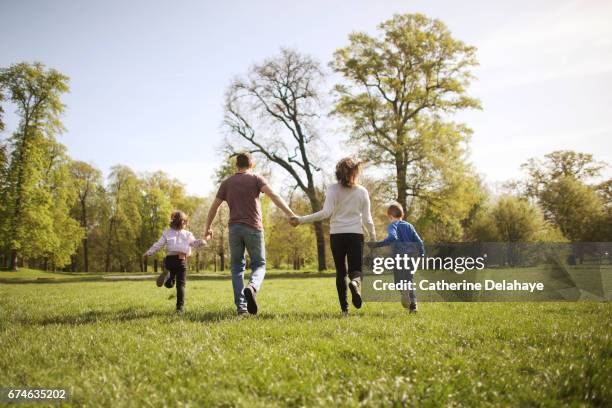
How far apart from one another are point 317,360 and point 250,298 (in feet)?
8.81

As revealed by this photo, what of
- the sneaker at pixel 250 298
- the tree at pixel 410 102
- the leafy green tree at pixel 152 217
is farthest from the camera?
the leafy green tree at pixel 152 217

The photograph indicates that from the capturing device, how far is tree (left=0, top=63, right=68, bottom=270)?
98.8 ft

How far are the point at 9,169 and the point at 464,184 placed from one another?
34472mm

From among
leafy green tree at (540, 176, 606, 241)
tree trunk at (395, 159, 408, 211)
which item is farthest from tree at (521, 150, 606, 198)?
Result: tree trunk at (395, 159, 408, 211)

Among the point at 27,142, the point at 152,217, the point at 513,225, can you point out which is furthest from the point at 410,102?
the point at 152,217

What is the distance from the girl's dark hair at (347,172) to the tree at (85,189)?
50.2 meters

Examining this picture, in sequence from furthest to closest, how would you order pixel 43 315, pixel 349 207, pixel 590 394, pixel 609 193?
pixel 609 193, pixel 43 315, pixel 349 207, pixel 590 394

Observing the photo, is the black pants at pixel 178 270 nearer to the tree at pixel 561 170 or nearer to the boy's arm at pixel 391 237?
the boy's arm at pixel 391 237

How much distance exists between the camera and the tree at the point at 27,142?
30.1 meters

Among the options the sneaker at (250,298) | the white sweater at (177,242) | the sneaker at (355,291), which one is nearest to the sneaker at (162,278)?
the white sweater at (177,242)

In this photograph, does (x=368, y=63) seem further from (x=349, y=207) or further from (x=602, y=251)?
(x=349, y=207)

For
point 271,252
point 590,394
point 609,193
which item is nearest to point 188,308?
point 590,394

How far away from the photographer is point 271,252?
56.9 m

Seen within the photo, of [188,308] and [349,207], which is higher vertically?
[349,207]
